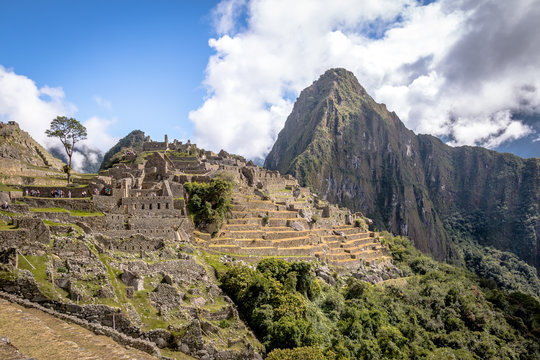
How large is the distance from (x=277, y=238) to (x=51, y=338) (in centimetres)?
2906

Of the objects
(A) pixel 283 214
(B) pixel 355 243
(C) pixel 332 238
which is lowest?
(B) pixel 355 243

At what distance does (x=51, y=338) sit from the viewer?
36.4ft

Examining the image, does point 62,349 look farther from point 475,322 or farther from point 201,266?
point 475,322

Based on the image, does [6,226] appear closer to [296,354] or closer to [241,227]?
[296,354]

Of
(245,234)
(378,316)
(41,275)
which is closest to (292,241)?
(245,234)

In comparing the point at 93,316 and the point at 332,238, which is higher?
the point at 332,238

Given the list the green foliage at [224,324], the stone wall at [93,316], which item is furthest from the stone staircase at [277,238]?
the stone wall at [93,316]

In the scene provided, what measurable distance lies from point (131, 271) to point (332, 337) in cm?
1783

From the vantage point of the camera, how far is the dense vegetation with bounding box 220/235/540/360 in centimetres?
2322

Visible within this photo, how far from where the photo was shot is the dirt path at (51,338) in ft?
34.0

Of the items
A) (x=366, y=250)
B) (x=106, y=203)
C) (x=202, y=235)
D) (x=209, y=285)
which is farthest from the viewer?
(x=366, y=250)

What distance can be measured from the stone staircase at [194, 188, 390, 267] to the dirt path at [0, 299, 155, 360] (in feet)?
56.1

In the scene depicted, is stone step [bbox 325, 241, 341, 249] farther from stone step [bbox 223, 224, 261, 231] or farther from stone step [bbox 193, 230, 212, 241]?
stone step [bbox 193, 230, 212, 241]

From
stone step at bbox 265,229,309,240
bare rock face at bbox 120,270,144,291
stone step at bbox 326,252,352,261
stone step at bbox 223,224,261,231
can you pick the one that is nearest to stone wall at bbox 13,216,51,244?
bare rock face at bbox 120,270,144,291
